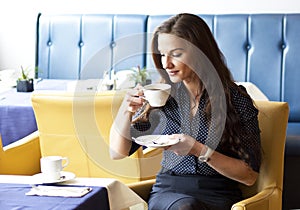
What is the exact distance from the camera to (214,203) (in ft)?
7.29

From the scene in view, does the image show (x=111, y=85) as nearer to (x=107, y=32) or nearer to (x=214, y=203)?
(x=107, y=32)

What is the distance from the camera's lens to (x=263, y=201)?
220 centimetres

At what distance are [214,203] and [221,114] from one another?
11.5 inches

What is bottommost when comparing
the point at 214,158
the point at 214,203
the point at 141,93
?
the point at 214,203

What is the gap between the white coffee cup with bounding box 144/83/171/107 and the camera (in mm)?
2109

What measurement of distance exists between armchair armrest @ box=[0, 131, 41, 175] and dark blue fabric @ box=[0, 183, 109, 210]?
68 cm

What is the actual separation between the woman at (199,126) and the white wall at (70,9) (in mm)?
Answer: 1836

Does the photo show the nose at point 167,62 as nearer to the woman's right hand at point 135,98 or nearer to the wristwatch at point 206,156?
the woman's right hand at point 135,98

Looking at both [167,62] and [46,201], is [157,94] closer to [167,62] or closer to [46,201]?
[167,62]

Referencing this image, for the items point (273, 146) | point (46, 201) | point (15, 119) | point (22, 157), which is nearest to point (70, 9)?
point (15, 119)

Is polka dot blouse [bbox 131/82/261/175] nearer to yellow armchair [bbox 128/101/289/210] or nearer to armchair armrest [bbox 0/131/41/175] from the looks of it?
yellow armchair [bbox 128/101/289/210]

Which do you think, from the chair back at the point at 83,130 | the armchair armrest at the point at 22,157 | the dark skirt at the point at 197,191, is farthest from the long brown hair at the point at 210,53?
the armchair armrest at the point at 22,157

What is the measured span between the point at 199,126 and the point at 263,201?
33cm

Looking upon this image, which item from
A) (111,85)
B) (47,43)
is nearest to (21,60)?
(47,43)
